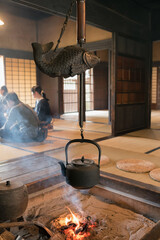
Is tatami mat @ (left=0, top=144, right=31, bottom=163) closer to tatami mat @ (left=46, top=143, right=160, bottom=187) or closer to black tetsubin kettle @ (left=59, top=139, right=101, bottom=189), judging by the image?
tatami mat @ (left=46, top=143, right=160, bottom=187)

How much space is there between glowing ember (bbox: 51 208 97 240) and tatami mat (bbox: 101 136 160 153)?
6.85ft

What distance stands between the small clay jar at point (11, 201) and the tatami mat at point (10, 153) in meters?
1.57

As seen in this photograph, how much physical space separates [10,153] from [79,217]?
1.95 metres

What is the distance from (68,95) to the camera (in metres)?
10.2

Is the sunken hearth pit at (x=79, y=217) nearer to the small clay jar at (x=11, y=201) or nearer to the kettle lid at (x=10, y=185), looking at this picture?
the small clay jar at (x=11, y=201)

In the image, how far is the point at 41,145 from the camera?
4.28m

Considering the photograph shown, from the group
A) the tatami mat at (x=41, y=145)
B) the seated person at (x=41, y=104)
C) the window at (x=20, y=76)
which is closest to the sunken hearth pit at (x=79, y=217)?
the tatami mat at (x=41, y=145)

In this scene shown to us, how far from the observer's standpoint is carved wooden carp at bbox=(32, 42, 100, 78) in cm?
134

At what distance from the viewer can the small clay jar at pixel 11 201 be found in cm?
177

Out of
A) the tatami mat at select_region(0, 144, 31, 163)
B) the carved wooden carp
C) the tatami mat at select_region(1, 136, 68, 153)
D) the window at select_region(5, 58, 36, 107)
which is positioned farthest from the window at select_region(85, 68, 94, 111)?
the carved wooden carp

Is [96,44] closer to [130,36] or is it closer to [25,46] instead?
[130,36]

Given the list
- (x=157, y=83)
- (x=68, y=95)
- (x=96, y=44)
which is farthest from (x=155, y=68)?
(x=96, y=44)

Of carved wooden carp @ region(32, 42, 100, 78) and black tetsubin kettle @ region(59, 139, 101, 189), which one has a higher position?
carved wooden carp @ region(32, 42, 100, 78)

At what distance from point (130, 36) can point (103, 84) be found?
6.86 metres
